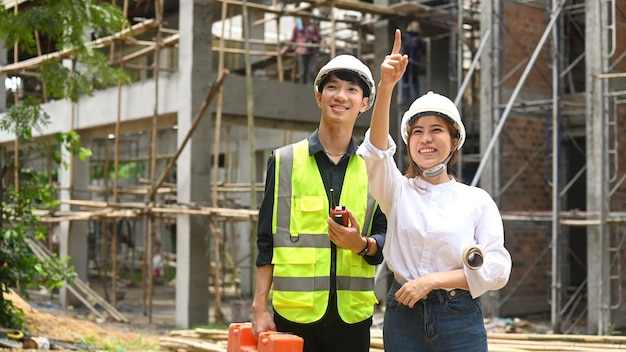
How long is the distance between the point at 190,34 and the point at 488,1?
4.41m

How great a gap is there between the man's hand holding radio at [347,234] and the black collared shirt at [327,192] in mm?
160

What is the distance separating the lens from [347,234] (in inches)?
120

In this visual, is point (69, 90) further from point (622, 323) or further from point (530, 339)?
point (622, 323)

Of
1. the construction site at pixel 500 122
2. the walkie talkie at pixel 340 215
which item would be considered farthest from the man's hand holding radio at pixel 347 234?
the construction site at pixel 500 122

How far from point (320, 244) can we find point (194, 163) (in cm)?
1006

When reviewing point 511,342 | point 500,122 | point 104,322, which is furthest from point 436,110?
point 104,322

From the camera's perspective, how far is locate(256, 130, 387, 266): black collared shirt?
3289mm

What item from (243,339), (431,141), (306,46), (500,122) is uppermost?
(306,46)

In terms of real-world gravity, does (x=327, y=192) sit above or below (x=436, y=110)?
below

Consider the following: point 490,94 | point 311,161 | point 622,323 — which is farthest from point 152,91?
point 311,161

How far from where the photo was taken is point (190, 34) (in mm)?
13055

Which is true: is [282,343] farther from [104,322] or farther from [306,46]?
[306,46]

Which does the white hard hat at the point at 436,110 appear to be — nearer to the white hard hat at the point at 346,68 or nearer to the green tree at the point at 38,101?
Answer: the white hard hat at the point at 346,68

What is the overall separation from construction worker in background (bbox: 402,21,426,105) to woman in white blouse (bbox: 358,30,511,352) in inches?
456
